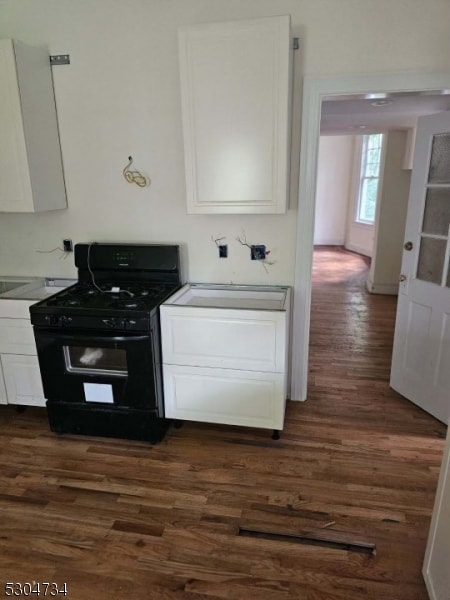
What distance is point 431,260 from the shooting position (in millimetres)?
2682

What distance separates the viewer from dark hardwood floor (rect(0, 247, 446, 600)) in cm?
167

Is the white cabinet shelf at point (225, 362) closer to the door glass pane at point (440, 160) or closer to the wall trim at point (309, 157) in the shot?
the wall trim at point (309, 157)

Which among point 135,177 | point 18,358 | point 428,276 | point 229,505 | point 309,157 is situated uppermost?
point 309,157

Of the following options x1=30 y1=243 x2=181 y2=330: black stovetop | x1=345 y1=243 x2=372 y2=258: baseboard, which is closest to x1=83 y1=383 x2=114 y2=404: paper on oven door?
x1=30 y1=243 x2=181 y2=330: black stovetop

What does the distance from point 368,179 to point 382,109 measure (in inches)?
206

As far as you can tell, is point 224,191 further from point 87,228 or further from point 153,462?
point 153,462

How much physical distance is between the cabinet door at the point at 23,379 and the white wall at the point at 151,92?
0.73 m

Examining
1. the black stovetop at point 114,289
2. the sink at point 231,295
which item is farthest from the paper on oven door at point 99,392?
the sink at point 231,295

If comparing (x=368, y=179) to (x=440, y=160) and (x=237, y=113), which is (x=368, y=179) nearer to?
(x=440, y=160)

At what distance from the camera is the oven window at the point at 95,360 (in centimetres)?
241

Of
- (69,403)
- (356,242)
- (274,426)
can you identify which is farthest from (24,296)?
(356,242)

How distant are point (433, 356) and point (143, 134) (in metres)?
2.43

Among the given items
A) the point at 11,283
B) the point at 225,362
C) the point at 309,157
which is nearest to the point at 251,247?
the point at 309,157

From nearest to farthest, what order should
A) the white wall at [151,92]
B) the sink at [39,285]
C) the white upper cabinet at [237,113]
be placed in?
the white upper cabinet at [237,113] → the white wall at [151,92] → the sink at [39,285]
